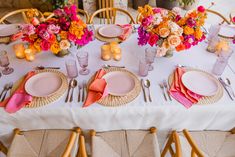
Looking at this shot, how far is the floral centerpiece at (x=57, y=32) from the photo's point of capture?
115cm

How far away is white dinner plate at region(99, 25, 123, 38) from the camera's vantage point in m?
1.56

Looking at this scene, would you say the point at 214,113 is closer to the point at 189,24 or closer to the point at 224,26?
the point at 189,24

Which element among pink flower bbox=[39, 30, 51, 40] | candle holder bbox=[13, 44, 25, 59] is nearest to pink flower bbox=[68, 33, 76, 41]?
pink flower bbox=[39, 30, 51, 40]

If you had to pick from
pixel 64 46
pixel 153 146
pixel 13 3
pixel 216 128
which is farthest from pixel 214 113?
pixel 13 3

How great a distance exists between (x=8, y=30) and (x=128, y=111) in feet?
3.83

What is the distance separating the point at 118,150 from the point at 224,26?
133 centimetres

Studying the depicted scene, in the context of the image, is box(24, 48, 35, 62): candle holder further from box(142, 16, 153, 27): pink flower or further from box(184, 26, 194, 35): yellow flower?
box(184, 26, 194, 35): yellow flower

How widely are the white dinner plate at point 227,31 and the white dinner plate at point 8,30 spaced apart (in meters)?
1.59

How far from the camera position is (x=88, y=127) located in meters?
1.15

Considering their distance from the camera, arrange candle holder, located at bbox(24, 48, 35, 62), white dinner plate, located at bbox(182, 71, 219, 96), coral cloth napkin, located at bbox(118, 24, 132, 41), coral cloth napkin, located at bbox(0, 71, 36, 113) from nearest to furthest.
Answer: coral cloth napkin, located at bbox(0, 71, 36, 113), white dinner plate, located at bbox(182, 71, 219, 96), candle holder, located at bbox(24, 48, 35, 62), coral cloth napkin, located at bbox(118, 24, 132, 41)

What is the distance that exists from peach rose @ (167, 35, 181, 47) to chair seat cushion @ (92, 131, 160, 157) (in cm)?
53

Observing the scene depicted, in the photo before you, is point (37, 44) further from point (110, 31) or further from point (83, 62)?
point (110, 31)

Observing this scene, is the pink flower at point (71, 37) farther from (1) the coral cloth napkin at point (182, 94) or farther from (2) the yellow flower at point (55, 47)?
(1) the coral cloth napkin at point (182, 94)

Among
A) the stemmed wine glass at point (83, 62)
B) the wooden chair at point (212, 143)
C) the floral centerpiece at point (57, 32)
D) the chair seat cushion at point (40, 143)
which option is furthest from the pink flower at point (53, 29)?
the wooden chair at point (212, 143)
